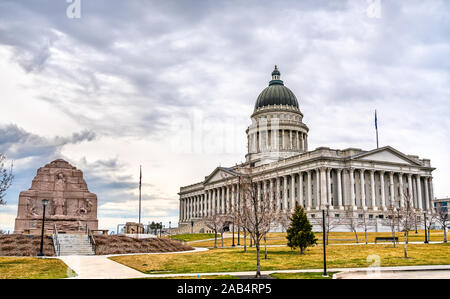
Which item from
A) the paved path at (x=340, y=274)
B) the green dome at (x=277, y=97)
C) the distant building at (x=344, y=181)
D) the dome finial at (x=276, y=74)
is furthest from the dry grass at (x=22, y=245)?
the dome finial at (x=276, y=74)

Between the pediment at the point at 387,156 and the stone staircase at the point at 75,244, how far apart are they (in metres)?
64.7

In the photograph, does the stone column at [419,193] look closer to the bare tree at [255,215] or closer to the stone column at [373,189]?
the stone column at [373,189]

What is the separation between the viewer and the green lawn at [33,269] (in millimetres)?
21878

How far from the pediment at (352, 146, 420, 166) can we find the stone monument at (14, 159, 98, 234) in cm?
6152

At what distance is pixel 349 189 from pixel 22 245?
70.0m

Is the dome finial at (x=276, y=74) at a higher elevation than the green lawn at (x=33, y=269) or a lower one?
higher

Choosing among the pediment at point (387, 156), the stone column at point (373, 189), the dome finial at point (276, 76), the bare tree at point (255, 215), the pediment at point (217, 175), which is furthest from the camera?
the dome finial at point (276, 76)

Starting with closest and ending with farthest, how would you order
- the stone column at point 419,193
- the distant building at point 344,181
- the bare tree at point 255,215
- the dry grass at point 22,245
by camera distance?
the bare tree at point 255,215
the dry grass at point 22,245
the distant building at point 344,181
the stone column at point 419,193

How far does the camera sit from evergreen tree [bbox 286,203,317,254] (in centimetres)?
3738

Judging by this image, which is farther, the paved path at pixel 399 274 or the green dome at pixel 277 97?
the green dome at pixel 277 97

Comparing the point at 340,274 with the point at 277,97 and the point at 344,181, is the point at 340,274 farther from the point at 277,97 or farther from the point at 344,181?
the point at 277,97

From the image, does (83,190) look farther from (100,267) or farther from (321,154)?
(321,154)

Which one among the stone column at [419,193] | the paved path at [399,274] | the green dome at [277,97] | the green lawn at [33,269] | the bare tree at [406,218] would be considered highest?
the green dome at [277,97]
